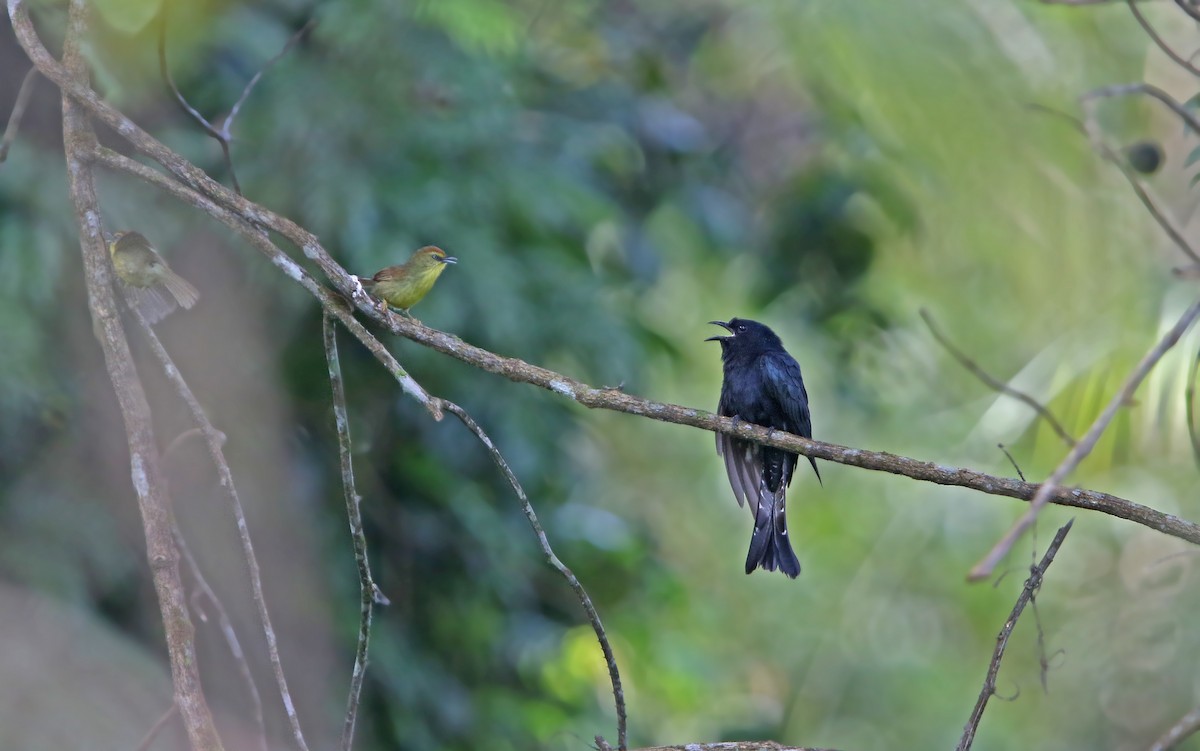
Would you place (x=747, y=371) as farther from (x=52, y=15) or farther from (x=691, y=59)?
(x=691, y=59)

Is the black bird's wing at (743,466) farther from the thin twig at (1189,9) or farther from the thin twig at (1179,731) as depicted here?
the thin twig at (1179,731)

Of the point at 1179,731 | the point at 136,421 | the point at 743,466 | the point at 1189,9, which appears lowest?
the point at 1179,731

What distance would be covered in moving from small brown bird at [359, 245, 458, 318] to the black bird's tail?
65.5 inches

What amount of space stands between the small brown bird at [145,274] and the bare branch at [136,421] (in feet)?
1.08

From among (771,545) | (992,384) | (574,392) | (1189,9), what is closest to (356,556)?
(574,392)

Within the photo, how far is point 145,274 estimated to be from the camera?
12.6ft

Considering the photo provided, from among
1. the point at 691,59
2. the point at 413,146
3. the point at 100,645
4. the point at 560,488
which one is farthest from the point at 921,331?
the point at 100,645

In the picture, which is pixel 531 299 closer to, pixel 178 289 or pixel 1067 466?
pixel 178 289

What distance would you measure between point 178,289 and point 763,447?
2.45 m

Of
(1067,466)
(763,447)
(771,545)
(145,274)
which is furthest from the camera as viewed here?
(763,447)

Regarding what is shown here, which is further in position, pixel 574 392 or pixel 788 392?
pixel 788 392

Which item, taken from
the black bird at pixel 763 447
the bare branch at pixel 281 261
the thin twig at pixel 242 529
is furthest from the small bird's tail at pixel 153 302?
the black bird at pixel 763 447

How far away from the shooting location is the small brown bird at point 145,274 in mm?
3846

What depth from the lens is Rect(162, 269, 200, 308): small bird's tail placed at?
3.86 metres
